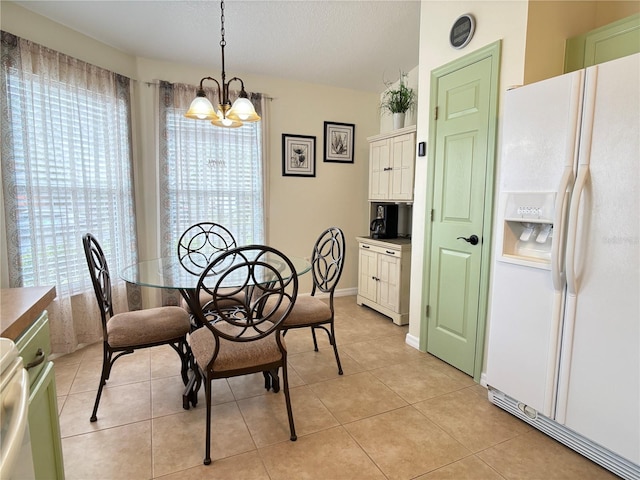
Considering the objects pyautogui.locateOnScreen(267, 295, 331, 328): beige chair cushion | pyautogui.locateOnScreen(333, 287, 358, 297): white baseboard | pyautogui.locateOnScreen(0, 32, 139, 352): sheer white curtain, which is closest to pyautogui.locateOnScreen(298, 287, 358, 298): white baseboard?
pyautogui.locateOnScreen(333, 287, 358, 297): white baseboard

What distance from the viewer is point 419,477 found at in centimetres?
160

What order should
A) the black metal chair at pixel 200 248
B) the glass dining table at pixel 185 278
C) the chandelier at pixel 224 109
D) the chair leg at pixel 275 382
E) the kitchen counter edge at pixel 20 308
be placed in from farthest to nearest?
1. the black metal chair at pixel 200 248
2. the chair leg at pixel 275 382
3. the chandelier at pixel 224 109
4. the glass dining table at pixel 185 278
5. the kitchen counter edge at pixel 20 308

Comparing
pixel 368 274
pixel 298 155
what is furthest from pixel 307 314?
pixel 298 155

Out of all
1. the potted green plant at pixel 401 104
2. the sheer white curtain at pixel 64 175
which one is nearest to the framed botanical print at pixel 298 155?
the potted green plant at pixel 401 104

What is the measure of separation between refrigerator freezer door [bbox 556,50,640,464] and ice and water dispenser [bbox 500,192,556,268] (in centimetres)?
A: 18

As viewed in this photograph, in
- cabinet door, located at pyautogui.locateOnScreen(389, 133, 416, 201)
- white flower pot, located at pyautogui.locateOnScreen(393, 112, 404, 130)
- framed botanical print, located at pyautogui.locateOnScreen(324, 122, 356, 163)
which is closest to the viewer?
cabinet door, located at pyautogui.locateOnScreen(389, 133, 416, 201)

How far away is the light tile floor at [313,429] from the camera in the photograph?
1.64 m

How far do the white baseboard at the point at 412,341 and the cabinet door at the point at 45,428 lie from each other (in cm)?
238

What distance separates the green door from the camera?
231 centimetres

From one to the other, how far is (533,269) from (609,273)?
0.33 m

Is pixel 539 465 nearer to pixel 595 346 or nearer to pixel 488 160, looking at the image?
pixel 595 346

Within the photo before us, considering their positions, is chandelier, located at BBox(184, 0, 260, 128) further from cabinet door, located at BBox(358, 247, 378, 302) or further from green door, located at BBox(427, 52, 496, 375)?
cabinet door, located at BBox(358, 247, 378, 302)

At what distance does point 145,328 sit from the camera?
2.00 metres

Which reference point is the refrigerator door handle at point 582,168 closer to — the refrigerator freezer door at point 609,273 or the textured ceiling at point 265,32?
the refrigerator freezer door at point 609,273
